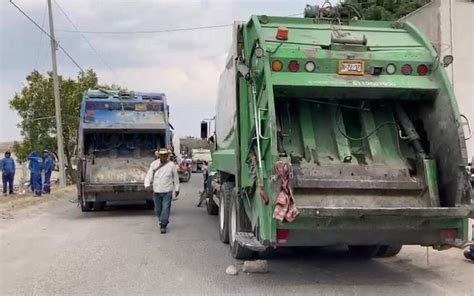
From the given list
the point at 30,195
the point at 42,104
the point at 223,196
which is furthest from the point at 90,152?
the point at 42,104

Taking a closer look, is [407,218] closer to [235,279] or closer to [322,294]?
[322,294]

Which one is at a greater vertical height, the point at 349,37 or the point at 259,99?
the point at 349,37

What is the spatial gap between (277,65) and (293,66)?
0.20m

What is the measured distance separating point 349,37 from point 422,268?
10.5 feet

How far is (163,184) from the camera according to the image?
1120cm

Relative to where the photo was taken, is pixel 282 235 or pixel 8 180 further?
pixel 8 180

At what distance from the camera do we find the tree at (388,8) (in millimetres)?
25656

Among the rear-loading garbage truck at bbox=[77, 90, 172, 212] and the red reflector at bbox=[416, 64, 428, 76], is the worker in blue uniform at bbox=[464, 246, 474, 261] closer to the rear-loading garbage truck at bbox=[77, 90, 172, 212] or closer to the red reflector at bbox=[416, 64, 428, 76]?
Result: the red reflector at bbox=[416, 64, 428, 76]

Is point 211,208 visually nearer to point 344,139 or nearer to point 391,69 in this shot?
point 344,139

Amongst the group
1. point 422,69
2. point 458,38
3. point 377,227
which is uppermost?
point 458,38

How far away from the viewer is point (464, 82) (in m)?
16.0

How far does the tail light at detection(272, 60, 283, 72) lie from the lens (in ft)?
22.0

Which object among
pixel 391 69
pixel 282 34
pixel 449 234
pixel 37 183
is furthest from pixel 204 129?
pixel 37 183

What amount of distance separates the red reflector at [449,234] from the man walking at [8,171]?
17.0m
